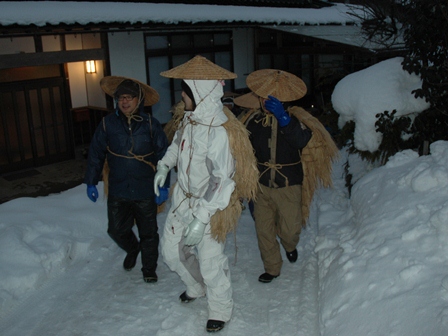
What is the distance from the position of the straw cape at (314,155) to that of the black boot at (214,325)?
1.62 meters

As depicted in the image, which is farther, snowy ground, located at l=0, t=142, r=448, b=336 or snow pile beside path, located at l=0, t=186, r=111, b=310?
snow pile beside path, located at l=0, t=186, r=111, b=310

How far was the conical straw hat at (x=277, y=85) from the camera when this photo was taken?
4.21 meters

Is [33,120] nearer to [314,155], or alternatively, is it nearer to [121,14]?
[121,14]

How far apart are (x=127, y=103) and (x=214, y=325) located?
7.08 ft

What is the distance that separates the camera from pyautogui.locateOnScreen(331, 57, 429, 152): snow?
5.67 m

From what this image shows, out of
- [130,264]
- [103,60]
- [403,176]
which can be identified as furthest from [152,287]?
[103,60]

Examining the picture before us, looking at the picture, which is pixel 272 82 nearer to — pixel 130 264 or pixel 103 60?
pixel 130 264

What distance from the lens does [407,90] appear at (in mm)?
5781

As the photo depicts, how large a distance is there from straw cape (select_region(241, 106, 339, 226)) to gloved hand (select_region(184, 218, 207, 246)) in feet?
4.77

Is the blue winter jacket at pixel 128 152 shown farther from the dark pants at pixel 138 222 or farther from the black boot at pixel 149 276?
the black boot at pixel 149 276

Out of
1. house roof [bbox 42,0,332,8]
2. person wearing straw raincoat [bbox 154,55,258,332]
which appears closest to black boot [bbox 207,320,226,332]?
person wearing straw raincoat [bbox 154,55,258,332]

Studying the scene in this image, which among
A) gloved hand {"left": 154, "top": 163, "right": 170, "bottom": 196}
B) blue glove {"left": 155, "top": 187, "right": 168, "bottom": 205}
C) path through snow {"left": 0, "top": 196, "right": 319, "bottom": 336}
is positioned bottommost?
path through snow {"left": 0, "top": 196, "right": 319, "bottom": 336}

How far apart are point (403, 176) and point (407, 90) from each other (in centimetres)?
162

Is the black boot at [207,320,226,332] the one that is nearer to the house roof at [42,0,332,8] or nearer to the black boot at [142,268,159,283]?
the black boot at [142,268,159,283]
